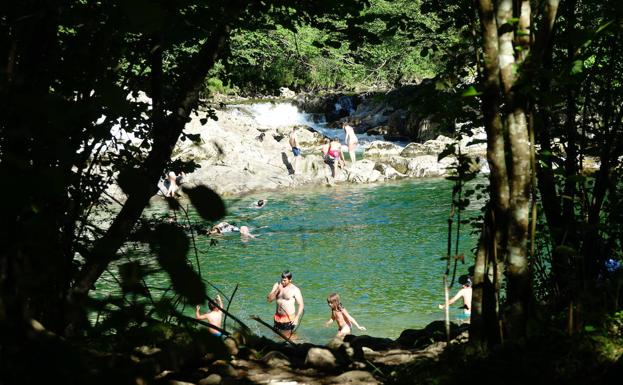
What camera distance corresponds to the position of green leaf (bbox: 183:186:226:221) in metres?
1.11

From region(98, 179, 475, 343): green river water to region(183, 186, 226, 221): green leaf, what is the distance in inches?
406

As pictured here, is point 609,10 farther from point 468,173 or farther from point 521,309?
point 521,309

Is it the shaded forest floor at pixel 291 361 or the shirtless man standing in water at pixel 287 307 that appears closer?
the shaded forest floor at pixel 291 361

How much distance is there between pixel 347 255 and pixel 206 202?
15681 millimetres

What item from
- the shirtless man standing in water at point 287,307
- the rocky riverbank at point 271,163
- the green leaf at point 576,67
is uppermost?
the rocky riverbank at point 271,163

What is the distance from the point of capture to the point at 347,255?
54.8 feet

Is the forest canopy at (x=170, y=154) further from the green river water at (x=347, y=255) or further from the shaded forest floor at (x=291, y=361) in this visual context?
the green river water at (x=347, y=255)

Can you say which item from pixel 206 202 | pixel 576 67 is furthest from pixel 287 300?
pixel 206 202

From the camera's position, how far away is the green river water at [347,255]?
41.5ft

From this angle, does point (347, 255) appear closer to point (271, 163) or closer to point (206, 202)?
point (271, 163)

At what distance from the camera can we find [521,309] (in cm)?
334

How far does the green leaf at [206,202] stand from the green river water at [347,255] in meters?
10.3

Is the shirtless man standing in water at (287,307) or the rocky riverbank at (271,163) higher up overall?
the rocky riverbank at (271,163)

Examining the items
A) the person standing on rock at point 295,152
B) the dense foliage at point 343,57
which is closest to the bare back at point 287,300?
the dense foliage at point 343,57
